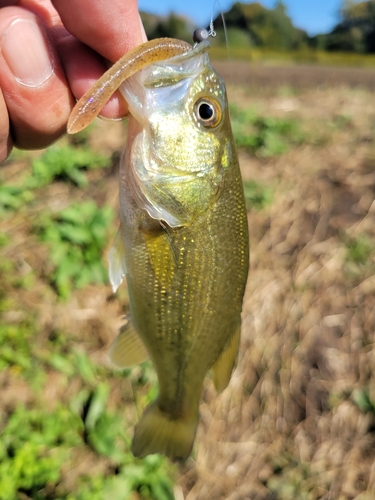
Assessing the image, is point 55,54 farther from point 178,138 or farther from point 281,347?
point 281,347

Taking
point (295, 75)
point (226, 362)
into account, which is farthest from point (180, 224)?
point (295, 75)

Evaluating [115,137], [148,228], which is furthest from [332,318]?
[115,137]

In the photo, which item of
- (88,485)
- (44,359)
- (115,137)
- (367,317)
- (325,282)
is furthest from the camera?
(115,137)

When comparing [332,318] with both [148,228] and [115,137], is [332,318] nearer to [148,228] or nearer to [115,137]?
[148,228]

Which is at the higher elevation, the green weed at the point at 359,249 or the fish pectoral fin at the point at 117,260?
the fish pectoral fin at the point at 117,260

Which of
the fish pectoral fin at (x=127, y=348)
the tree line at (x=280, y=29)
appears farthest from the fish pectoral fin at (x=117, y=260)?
the tree line at (x=280, y=29)

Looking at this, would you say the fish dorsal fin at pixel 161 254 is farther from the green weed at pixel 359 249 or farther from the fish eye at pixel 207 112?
the green weed at pixel 359 249
